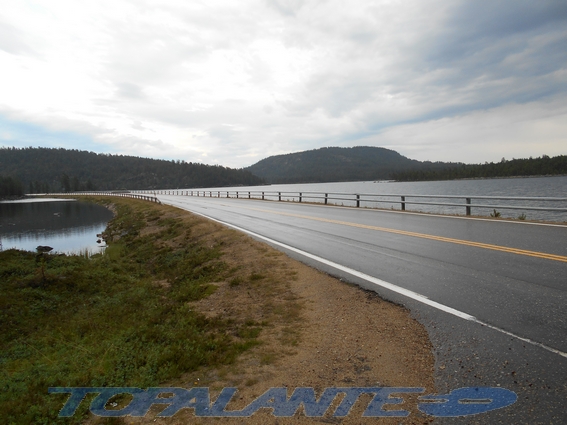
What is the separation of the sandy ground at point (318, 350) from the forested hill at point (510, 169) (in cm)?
15984

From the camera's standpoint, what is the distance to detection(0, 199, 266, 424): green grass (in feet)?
14.3

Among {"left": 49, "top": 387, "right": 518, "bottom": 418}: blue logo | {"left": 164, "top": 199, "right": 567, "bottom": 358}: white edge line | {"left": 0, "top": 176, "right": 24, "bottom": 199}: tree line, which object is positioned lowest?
{"left": 49, "top": 387, "right": 518, "bottom": 418}: blue logo

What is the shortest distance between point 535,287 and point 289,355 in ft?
13.9

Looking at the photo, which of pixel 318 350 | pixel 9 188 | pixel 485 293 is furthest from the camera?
pixel 9 188

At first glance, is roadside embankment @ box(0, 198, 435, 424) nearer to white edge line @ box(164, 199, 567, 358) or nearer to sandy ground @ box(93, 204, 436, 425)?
sandy ground @ box(93, 204, 436, 425)

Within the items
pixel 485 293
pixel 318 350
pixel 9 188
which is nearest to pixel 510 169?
pixel 485 293

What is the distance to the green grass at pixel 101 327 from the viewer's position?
4352mm

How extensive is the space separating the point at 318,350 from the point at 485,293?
10.00 ft

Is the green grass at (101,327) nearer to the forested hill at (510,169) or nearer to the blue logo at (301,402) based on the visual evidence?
the blue logo at (301,402)

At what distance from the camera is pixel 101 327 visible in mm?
7570

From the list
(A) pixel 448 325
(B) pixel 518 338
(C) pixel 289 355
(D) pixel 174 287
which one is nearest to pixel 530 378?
(B) pixel 518 338

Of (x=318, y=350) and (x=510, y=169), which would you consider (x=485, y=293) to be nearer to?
(x=318, y=350)

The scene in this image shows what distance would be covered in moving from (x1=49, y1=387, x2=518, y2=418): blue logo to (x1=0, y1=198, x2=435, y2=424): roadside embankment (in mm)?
76

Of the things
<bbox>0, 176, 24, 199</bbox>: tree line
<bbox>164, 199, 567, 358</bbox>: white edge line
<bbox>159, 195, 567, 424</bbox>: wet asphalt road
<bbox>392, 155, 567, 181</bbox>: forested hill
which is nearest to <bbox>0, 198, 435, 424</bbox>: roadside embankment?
<bbox>159, 195, 567, 424</bbox>: wet asphalt road
